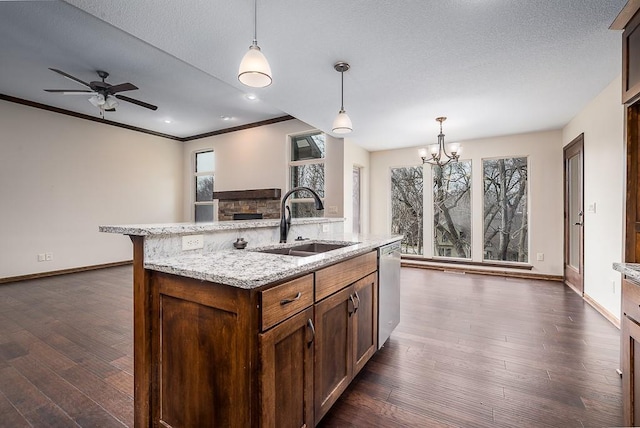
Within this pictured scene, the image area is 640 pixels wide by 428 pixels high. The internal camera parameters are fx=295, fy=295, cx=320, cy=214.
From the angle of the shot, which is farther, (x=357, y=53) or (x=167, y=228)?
(x=357, y=53)

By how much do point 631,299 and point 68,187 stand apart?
7226 mm

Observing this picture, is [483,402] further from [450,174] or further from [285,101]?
[450,174]

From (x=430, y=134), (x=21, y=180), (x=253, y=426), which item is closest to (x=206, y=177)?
(x=21, y=180)

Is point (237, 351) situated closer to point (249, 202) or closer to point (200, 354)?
point (200, 354)

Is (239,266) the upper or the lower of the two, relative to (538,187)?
lower

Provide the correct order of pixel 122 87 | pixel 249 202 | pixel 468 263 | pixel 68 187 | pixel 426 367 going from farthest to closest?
pixel 249 202
pixel 468 263
pixel 68 187
pixel 122 87
pixel 426 367

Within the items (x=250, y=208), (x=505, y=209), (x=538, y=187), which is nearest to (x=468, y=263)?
(x=505, y=209)

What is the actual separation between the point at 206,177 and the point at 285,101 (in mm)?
4327

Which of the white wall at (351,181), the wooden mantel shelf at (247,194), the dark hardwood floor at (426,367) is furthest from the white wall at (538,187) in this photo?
the wooden mantel shelf at (247,194)

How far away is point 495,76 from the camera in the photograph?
2.85m

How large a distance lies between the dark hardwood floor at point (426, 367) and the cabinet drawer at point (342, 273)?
743 mm

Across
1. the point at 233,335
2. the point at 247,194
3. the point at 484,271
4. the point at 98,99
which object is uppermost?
the point at 98,99

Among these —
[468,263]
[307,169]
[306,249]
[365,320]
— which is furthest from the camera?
[307,169]

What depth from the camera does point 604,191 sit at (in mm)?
3223
